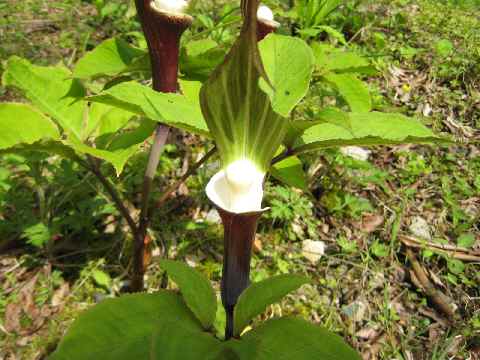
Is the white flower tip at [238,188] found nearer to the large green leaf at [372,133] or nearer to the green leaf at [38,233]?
the large green leaf at [372,133]

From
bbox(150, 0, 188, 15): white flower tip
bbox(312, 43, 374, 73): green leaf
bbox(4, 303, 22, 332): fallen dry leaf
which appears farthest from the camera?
bbox(4, 303, 22, 332): fallen dry leaf

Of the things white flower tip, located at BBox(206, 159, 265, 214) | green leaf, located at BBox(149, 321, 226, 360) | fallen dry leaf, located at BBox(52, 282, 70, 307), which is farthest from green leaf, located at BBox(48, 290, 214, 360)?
fallen dry leaf, located at BBox(52, 282, 70, 307)

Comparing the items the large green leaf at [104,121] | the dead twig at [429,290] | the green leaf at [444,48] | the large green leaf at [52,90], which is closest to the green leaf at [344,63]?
the large green leaf at [104,121]

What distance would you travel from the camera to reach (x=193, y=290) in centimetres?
94

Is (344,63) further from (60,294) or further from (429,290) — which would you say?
(60,294)

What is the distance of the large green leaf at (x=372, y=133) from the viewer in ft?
2.34

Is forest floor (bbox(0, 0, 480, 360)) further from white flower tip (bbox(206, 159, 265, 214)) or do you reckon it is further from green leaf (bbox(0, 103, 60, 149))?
white flower tip (bbox(206, 159, 265, 214))

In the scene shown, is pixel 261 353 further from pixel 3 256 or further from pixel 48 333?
pixel 3 256

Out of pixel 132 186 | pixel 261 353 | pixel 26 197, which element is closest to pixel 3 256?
pixel 26 197

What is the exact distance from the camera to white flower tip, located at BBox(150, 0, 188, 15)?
967 mm

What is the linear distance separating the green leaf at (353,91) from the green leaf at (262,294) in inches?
26.6

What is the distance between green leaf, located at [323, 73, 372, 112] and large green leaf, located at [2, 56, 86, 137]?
0.79 meters

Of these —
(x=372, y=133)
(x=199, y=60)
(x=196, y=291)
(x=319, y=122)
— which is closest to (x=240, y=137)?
(x=319, y=122)

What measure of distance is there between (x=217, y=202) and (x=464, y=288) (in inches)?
53.4
